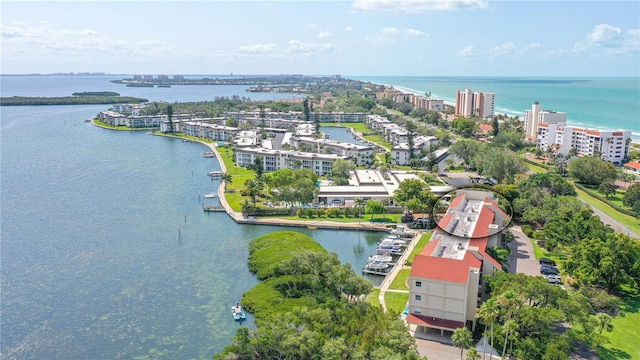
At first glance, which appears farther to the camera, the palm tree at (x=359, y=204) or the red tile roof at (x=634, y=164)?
the red tile roof at (x=634, y=164)

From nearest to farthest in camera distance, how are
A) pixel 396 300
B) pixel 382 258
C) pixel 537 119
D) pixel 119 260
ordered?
pixel 396 300, pixel 382 258, pixel 119 260, pixel 537 119

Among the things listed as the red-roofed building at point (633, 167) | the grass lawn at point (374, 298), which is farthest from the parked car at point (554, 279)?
the red-roofed building at point (633, 167)

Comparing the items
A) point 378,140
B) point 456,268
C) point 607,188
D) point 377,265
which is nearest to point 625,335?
point 456,268

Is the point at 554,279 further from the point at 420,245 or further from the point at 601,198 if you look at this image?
the point at 601,198

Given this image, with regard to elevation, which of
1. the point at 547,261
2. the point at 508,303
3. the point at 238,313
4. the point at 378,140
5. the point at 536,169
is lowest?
the point at 238,313

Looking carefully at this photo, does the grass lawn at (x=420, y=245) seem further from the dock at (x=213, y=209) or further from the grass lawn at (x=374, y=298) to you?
the dock at (x=213, y=209)

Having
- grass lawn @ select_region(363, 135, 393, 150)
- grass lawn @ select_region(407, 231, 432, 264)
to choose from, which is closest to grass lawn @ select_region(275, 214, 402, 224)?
grass lawn @ select_region(407, 231, 432, 264)
